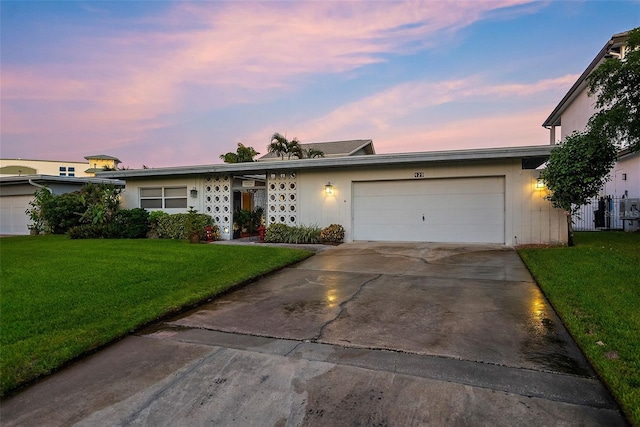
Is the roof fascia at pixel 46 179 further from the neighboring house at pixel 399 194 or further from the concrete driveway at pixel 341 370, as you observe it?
the concrete driveway at pixel 341 370

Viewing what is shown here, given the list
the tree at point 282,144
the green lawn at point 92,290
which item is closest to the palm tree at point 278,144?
the tree at point 282,144

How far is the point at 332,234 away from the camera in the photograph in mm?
12172

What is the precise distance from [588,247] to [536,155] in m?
2.82

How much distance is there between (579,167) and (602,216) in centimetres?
893

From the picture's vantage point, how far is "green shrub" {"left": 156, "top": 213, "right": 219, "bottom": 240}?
43.5 ft

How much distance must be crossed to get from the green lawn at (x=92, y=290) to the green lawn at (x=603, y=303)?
184 inches

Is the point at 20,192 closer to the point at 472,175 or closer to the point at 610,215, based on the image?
the point at 472,175

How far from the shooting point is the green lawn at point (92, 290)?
137 inches

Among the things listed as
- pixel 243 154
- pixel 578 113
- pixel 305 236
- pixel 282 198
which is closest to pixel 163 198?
pixel 282 198

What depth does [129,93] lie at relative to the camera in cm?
1445

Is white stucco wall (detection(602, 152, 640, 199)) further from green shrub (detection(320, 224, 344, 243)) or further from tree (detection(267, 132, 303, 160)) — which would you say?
tree (detection(267, 132, 303, 160))

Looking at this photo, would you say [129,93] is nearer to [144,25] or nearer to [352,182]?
[144,25]

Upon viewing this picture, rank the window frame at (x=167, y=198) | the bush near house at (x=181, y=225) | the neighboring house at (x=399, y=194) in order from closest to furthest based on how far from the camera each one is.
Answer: the neighboring house at (x=399, y=194) → the bush near house at (x=181, y=225) → the window frame at (x=167, y=198)

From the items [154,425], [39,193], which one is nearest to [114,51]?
[39,193]
